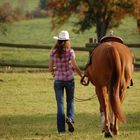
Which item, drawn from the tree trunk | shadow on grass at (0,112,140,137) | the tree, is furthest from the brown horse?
the tree trunk

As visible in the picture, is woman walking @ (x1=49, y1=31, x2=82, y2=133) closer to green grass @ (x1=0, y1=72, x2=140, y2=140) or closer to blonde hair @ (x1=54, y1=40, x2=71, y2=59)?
blonde hair @ (x1=54, y1=40, x2=71, y2=59)

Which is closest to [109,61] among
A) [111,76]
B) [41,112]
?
[111,76]

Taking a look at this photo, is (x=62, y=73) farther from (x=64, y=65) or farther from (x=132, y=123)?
(x=132, y=123)

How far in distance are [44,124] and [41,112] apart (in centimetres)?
196

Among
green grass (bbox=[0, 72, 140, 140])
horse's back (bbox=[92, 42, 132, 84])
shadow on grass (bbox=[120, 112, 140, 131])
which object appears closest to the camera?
horse's back (bbox=[92, 42, 132, 84])

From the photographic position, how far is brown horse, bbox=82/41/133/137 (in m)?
8.50

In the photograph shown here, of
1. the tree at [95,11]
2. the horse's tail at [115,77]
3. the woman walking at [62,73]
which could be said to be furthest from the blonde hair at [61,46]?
the tree at [95,11]

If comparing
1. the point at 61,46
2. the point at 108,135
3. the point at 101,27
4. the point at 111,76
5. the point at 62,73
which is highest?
the point at 61,46

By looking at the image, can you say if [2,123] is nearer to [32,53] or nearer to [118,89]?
[118,89]

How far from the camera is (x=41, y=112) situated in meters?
13.5

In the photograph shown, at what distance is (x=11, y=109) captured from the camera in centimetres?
1400

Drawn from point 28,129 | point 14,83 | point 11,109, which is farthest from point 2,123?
point 14,83

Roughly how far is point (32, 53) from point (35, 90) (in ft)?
69.8

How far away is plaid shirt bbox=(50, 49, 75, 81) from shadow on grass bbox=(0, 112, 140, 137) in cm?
107
